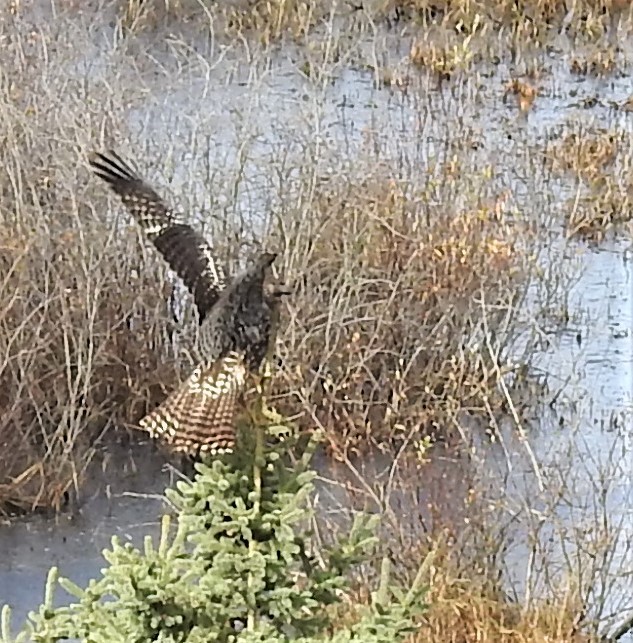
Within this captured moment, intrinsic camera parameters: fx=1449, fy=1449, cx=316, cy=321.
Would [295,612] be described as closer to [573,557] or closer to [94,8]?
[573,557]

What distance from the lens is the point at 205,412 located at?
1.51m

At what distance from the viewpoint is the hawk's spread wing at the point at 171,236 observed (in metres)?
1.69

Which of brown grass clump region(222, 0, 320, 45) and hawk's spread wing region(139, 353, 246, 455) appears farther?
brown grass clump region(222, 0, 320, 45)

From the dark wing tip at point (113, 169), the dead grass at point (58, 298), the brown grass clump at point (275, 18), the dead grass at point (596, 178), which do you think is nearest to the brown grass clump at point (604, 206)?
the dead grass at point (596, 178)

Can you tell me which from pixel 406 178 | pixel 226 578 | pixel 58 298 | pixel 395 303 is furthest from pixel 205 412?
pixel 406 178

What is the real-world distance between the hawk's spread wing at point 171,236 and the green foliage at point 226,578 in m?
0.25

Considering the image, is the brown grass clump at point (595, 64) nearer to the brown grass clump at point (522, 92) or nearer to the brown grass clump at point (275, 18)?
the brown grass clump at point (522, 92)

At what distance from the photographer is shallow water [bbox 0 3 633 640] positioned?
2.93m

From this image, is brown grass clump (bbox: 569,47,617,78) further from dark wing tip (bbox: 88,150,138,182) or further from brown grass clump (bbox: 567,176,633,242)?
dark wing tip (bbox: 88,150,138,182)

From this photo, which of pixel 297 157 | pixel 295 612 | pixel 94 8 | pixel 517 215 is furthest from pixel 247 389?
pixel 94 8

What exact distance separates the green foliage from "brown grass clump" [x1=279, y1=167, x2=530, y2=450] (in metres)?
1.68

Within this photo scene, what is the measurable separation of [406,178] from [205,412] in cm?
225

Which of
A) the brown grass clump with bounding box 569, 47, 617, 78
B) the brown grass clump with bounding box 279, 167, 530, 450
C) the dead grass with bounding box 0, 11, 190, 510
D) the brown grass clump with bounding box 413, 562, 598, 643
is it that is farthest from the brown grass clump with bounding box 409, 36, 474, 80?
the brown grass clump with bounding box 413, 562, 598, 643

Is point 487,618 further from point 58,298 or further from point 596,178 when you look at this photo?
point 596,178
